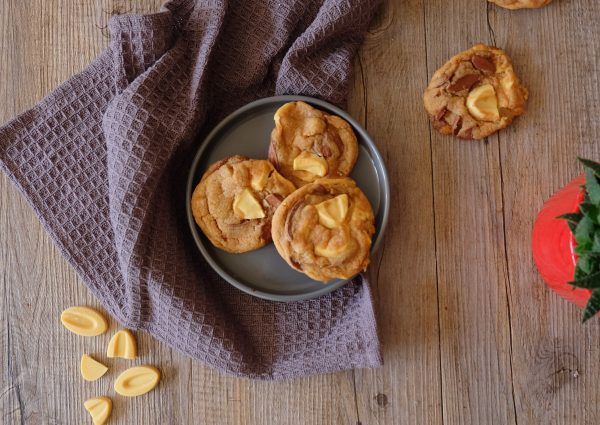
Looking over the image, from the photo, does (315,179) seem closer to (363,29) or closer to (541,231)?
(363,29)

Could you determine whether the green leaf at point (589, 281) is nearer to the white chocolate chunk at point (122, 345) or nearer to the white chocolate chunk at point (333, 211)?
the white chocolate chunk at point (333, 211)

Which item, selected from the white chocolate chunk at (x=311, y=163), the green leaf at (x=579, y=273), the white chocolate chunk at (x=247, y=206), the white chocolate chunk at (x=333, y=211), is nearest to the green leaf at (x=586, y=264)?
the green leaf at (x=579, y=273)

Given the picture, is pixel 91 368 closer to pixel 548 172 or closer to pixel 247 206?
pixel 247 206

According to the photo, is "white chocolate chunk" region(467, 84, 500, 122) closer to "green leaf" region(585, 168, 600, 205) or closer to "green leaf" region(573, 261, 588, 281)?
"green leaf" region(585, 168, 600, 205)

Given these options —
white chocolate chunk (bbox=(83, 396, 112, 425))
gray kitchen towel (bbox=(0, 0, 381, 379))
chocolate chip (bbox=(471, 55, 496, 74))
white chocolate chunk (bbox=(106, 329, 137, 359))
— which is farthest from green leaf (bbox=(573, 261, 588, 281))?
white chocolate chunk (bbox=(83, 396, 112, 425))

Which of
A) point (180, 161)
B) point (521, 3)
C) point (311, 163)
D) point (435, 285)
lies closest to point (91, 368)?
point (180, 161)

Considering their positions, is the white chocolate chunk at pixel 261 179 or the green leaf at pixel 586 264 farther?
the white chocolate chunk at pixel 261 179

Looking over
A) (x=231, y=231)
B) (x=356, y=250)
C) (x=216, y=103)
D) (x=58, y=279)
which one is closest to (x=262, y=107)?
(x=216, y=103)

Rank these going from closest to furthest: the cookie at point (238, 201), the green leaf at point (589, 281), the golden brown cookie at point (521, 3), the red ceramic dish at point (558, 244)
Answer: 1. the green leaf at point (589, 281)
2. the red ceramic dish at point (558, 244)
3. the cookie at point (238, 201)
4. the golden brown cookie at point (521, 3)
